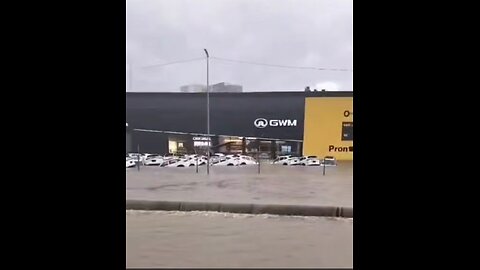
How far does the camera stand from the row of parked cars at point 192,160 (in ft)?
33.5

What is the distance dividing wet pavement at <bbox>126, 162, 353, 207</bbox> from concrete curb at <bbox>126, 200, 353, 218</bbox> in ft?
0.59

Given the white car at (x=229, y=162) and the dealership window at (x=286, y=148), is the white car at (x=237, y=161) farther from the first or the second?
the dealership window at (x=286, y=148)

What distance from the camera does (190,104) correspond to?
12352 mm

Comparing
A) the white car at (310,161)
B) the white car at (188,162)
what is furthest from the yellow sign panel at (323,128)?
the white car at (188,162)

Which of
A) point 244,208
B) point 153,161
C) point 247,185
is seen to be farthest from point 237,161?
point 244,208

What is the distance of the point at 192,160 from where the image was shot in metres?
11.0

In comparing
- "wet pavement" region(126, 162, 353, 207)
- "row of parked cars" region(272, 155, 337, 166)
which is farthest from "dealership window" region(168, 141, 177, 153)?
"row of parked cars" region(272, 155, 337, 166)

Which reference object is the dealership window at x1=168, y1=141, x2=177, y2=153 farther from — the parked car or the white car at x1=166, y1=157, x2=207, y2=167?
the parked car

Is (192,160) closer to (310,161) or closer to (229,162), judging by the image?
(229,162)

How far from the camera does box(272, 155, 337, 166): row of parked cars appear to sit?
10479mm

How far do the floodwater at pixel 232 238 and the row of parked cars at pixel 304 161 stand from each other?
5.64 meters
